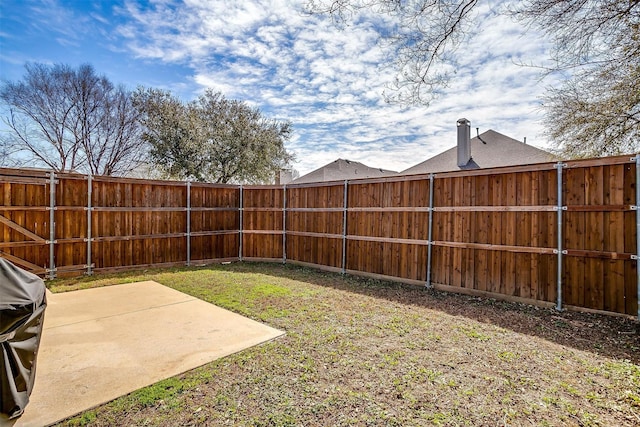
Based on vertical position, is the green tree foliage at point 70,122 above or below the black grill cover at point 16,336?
above

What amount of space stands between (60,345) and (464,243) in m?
5.68

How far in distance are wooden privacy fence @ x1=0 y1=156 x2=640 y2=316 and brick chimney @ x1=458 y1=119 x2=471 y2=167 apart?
6.89 m

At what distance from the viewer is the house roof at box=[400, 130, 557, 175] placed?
1141 centimetres

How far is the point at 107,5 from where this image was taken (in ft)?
19.1

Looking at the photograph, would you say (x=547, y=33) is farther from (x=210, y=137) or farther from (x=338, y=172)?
(x=338, y=172)

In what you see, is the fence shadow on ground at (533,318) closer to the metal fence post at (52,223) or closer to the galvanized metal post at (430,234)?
Answer: the galvanized metal post at (430,234)

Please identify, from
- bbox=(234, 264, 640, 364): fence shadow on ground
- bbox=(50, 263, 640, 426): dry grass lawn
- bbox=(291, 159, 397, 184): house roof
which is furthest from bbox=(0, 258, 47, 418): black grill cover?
bbox=(291, 159, 397, 184): house roof

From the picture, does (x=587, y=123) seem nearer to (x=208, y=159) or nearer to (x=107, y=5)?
(x=107, y=5)

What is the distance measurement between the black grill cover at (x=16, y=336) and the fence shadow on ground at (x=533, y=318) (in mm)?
4377

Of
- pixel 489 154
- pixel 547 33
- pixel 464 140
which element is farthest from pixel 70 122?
pixel 489 154

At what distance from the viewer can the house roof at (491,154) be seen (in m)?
11.4

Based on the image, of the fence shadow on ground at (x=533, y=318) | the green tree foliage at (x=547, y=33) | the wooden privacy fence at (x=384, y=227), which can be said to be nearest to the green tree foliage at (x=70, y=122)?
the wooden privacy fence at (x=384, y=227)

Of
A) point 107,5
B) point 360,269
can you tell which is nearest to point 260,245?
point 360,269

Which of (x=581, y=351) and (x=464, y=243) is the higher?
(x=464, y=243)
